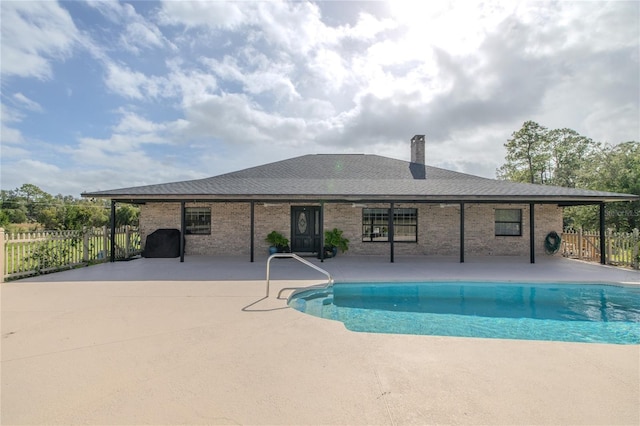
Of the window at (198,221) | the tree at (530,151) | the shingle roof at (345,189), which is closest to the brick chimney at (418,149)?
the shingle roof at (345,189)

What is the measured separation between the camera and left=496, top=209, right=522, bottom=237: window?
1333 centimetres

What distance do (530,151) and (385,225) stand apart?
1121 inches

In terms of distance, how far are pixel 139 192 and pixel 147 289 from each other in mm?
5012

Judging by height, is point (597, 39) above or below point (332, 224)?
above

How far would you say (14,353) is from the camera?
11.6 feet

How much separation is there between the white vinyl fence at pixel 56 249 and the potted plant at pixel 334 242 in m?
8.19

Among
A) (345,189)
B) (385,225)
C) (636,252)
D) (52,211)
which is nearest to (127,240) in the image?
(345,189)

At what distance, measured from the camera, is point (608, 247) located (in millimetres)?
11094

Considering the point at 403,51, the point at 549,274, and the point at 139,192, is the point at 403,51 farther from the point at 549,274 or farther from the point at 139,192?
the point at 139,192

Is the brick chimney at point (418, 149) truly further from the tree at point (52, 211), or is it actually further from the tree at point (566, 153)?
the tree at point (566, 153)

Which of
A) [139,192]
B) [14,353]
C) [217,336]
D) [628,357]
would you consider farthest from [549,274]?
[139,192]

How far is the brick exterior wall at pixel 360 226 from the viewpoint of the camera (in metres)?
13.2

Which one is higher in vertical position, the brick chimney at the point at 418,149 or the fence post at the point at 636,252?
the brick chimney at the point at 418,149

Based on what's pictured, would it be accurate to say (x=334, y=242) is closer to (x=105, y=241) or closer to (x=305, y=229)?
(x=305, y=229)
